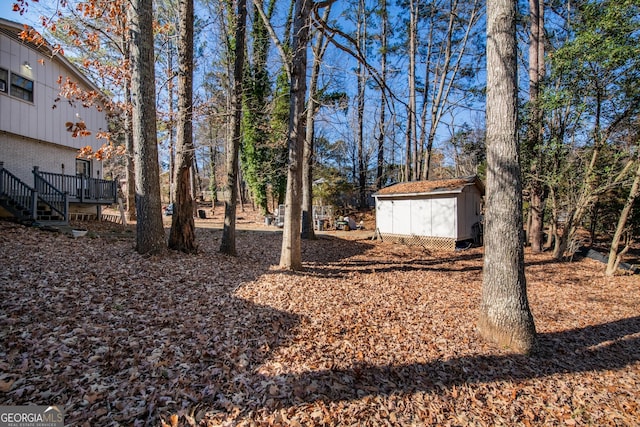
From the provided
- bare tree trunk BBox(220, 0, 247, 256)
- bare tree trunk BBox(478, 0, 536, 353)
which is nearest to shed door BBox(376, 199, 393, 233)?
bare tree trunk BBox(220, 0, 247, 256)

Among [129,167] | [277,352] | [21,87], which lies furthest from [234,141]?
[21,87]

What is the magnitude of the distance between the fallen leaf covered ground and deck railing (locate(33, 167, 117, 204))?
6612 mm

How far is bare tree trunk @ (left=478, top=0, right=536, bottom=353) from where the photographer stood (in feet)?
12.9

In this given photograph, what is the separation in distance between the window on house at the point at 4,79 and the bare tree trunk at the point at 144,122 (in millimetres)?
7493

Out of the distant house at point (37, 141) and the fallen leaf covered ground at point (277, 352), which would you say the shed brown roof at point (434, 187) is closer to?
the fallen leaf covered ground at point (277, 352)

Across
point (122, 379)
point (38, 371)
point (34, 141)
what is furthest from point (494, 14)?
point (34, 141)

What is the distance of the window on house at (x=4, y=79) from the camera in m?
10.1

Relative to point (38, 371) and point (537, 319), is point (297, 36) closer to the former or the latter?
point (38, 371)

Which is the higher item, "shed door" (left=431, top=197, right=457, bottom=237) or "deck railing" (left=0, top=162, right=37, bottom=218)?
"deck railing" (left=0, top=162, right=37, bottom=218)

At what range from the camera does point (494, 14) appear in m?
4.08

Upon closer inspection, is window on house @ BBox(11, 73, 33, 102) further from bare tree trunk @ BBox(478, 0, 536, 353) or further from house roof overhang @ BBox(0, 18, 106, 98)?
bare tree trunk @ BBox(478, 0, 536, 353)

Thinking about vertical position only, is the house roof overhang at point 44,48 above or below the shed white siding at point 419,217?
above

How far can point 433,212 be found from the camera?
534 inches

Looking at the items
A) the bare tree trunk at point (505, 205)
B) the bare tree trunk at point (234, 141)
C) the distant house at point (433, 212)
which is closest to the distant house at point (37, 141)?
the bare tree trunk at point (234, 141)
